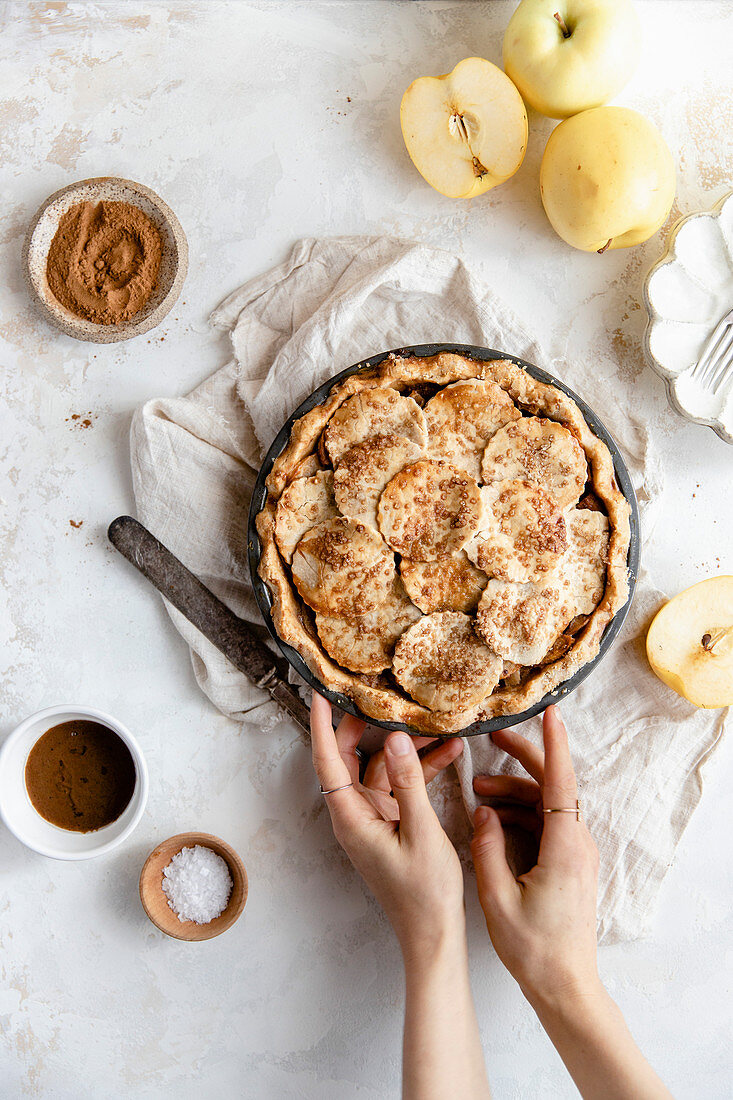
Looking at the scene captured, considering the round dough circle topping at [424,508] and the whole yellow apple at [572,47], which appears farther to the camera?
the whole yellow apple at [572,47]

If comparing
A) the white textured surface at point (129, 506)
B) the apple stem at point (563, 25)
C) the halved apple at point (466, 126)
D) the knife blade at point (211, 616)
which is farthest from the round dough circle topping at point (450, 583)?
the apple stem at point (563, 25)

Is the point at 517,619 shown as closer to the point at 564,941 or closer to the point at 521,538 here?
the point at 521,538

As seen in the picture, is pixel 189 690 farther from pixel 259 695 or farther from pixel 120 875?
pixel 120 875

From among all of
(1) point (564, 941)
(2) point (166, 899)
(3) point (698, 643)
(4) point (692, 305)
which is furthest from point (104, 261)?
(1) point (564, 941)

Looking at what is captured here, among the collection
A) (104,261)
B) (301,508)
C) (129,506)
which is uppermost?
(104,261)

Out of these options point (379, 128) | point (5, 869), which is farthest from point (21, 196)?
point (5, 869)

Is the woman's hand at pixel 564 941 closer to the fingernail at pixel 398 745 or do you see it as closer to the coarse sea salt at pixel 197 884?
the fingernail at pixel 398 745
